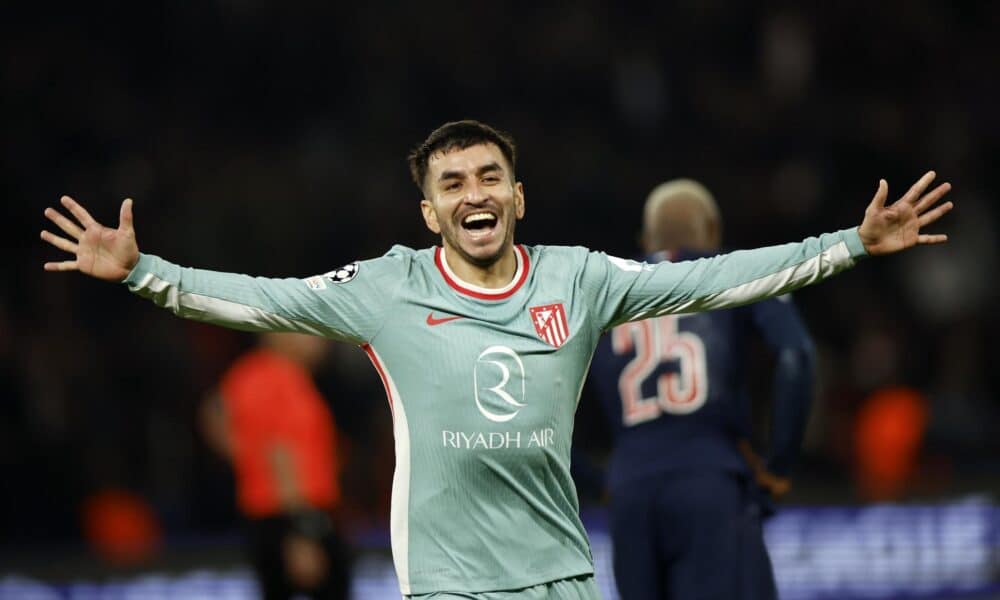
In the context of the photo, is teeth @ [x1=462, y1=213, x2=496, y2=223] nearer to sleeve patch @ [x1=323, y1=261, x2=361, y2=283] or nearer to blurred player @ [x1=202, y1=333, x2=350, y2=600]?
sleeve patch @ [x1=323, y1=261, x2=361, y2=283]

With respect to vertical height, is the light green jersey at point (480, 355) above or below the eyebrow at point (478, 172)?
below

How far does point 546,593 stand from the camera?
3.96 m

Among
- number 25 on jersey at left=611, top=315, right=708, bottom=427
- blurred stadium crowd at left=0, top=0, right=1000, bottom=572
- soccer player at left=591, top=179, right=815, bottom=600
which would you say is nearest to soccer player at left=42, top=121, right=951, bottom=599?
soccer player at left=591, top=179, right=815, bottom=600

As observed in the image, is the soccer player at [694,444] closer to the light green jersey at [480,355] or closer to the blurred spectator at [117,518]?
the light green jersey at [480,355]

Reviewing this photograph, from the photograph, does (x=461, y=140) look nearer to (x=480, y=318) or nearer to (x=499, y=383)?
(x=480, y=318)

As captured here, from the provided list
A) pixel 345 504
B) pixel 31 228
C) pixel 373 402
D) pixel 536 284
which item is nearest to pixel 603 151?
pixel 373 402

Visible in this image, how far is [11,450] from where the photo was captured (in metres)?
11.1

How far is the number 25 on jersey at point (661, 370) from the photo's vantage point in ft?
18.1

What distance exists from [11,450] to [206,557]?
6.52 feet

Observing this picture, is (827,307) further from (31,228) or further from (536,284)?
(536,284)

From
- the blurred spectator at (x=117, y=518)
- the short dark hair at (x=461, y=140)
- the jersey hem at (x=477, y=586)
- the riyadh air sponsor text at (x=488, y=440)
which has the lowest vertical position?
the jersey hem at (x=477, y=586)

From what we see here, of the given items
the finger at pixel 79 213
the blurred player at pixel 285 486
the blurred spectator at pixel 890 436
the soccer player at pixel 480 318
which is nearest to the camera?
the finger at pixel 79 213

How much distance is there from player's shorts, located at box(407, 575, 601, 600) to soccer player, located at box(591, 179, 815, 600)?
1.37 metres

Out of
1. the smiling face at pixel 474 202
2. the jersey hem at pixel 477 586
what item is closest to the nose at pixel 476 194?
the smiling face at pixel 474 202
